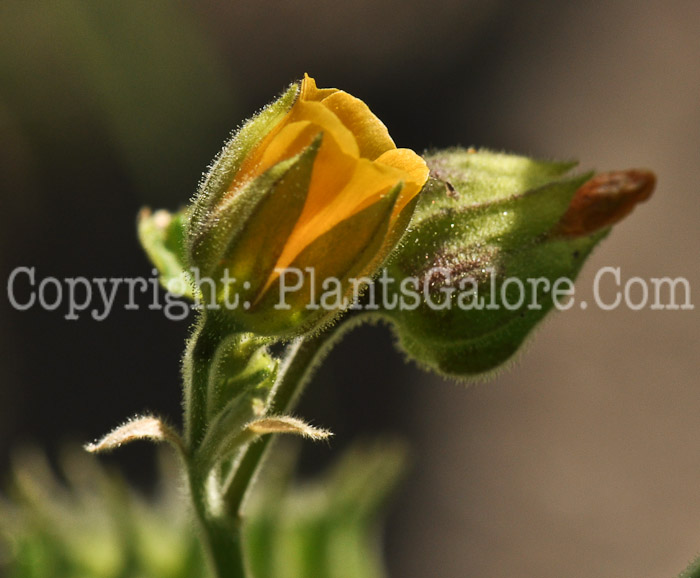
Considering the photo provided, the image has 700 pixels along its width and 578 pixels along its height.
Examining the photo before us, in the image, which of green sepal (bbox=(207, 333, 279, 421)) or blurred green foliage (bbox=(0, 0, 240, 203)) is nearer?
green sepal (bbox=(207, 333, 279, 421))

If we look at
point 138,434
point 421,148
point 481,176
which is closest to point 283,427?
point 138,434

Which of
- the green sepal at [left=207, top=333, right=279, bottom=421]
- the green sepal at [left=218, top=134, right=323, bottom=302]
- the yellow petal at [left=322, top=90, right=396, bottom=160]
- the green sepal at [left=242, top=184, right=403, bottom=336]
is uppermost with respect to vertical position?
the yellow petal at [left=322, top=90, right=396, bottom=160]

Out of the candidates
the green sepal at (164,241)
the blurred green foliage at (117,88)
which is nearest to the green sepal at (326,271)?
the green sepal at (164,241)

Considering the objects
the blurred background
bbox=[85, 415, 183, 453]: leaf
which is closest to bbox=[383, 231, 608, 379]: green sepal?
bbox=[85, 415, 183, 453]: leaf

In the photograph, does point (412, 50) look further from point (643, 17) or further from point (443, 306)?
point (443, 306)

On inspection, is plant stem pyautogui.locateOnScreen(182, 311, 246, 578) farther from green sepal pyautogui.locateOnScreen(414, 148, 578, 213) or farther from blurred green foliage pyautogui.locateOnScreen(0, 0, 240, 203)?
blurred green foliage pyautogui.locateOnScreen(0, 0, 240, 203)

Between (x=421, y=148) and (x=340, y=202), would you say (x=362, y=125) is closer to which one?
(x=340, y=202)

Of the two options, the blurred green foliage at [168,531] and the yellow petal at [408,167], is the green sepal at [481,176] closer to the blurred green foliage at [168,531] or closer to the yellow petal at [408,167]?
the yellow petal at [408,167]
